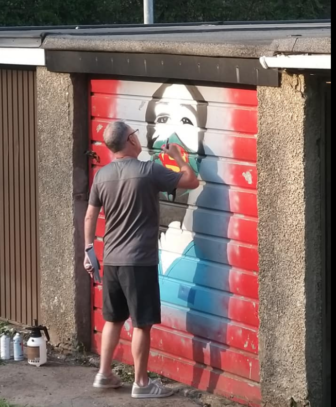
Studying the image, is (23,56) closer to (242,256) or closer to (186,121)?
(186,121)

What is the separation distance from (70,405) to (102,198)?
55.2 inches

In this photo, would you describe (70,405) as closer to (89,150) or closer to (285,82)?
(89,150)

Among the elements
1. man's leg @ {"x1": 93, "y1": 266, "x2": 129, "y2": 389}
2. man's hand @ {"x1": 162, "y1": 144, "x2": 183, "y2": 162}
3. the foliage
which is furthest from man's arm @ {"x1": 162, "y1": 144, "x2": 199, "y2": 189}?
the foliage

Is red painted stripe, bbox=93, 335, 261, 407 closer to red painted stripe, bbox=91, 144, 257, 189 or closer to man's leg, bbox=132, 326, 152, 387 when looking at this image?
man's leg, bbox=132, 326, 152, 387

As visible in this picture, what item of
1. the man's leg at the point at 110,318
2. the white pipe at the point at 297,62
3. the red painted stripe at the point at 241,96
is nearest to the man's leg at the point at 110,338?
the man's leg at the point at 110,318

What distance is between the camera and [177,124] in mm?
6488

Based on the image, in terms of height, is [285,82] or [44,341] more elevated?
[285,82]

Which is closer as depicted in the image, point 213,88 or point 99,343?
point 213,88

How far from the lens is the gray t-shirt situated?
243 inches

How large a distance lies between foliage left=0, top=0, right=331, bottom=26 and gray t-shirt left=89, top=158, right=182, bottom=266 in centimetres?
1934

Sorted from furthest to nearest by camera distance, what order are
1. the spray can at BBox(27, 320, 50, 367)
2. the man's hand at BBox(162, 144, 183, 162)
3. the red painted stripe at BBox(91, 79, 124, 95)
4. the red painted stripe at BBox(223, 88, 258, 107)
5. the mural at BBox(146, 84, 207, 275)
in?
the spray can at BBox(27, 320, 50, 367)
the red painted stripe at BBox(91, 79, 124, 95)
the mural at BBox(146, 84, 207, 275)
the man's hand at BBox(162, 144, 183, 162)
the red painted stripe at BBox(223, 88, 258, 107)

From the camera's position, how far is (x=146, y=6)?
1725cm

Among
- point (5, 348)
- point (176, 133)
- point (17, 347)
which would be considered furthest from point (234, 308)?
point (5, 348)
